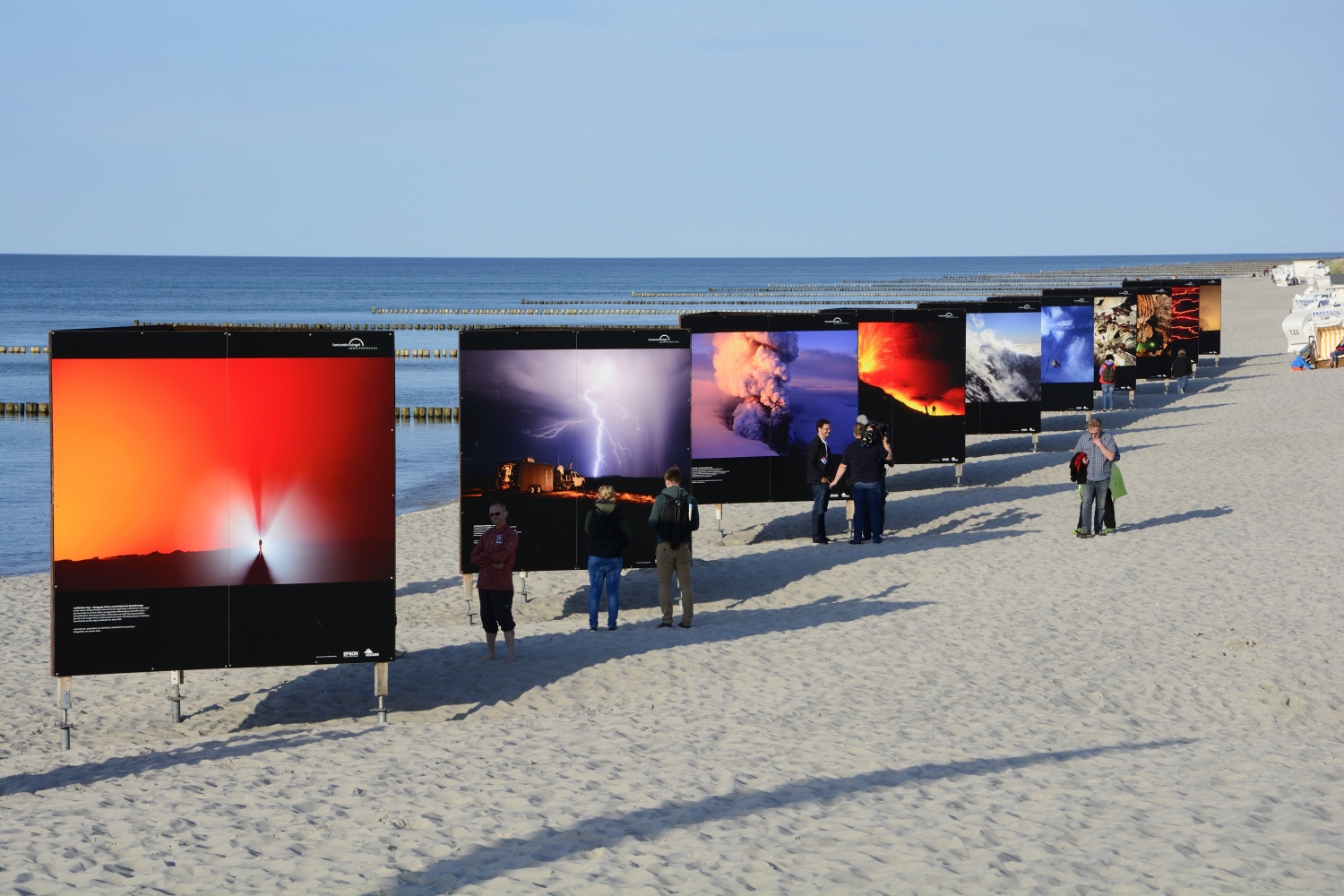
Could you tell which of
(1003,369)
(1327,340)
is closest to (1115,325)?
(1003,369)

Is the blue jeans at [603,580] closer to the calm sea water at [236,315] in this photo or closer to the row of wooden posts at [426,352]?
the calm sea water at [236,315]

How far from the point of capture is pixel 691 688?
470 inches

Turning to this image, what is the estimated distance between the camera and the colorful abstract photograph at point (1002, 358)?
26328mm

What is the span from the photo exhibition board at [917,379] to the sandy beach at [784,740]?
12.1ft

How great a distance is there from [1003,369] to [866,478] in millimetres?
8662

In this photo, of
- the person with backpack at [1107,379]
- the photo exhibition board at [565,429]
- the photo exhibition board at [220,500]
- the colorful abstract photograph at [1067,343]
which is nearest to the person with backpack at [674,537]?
the photo exhibition board at [565,429]

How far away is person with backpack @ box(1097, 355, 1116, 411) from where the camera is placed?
3247cm

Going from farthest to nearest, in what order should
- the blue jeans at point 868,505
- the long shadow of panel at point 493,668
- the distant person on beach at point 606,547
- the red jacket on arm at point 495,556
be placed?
the blue jeans at point 868,505 → the distant person on beach at point 606,547 → the red jacket on arm at point 495,556 → the long shadow of panel at point 493,668

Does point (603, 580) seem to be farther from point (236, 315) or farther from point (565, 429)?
point (236, 315)

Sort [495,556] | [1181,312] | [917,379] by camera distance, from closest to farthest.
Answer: [495,556] → [917,379] → [1181,312]

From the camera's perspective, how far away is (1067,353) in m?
30.3

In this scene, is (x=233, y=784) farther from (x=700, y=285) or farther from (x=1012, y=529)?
(x=700, y=285)

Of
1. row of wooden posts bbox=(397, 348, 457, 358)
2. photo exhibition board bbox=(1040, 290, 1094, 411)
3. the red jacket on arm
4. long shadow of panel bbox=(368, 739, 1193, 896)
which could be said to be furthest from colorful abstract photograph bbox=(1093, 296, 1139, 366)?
row of wooden posts bbox=(397, 348, 457, 358)

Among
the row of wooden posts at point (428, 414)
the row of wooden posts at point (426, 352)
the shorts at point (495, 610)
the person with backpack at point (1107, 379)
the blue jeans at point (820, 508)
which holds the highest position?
the row of wooden posts at point (426, 352)
